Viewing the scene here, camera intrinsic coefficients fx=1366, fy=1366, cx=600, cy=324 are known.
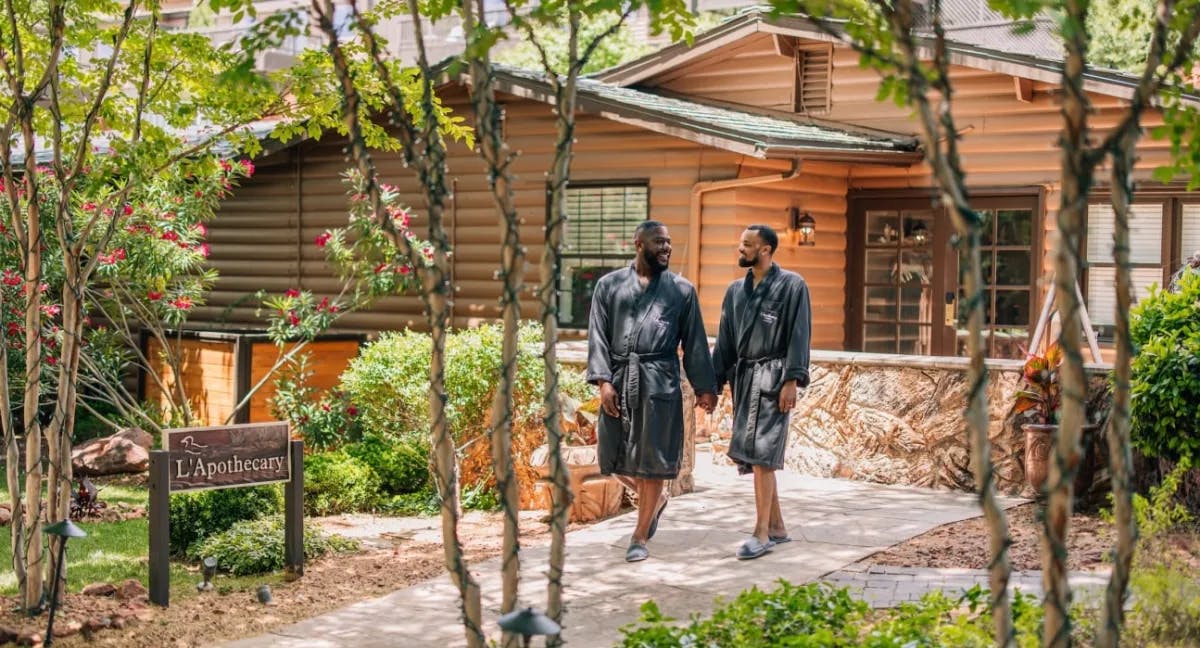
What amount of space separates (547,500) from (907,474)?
8.78 feet

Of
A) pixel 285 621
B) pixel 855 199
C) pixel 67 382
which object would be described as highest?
pixel 855 199

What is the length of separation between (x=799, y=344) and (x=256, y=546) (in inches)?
136

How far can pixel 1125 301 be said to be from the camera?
3121 mm

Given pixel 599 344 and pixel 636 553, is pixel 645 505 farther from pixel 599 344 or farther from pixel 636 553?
pixel 599 344

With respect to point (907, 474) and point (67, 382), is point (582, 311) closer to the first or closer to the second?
point (907, 474)

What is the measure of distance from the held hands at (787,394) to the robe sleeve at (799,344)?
34 mm

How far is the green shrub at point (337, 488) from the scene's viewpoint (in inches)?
395

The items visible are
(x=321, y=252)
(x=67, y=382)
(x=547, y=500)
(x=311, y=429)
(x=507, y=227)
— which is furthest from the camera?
(x=321, y=252)

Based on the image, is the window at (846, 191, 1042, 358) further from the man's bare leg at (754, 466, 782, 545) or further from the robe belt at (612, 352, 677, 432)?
the robe belt at (612, 352, 677, 432)

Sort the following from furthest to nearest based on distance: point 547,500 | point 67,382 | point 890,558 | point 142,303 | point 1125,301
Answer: point 142,303
point 547,500
point 890,558
point 67,382
point 1125,301

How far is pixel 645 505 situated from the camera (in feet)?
25.5

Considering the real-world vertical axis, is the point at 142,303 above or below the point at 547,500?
above

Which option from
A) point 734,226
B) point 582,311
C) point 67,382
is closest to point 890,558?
point 67,382

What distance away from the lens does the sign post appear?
7266 millimetres
